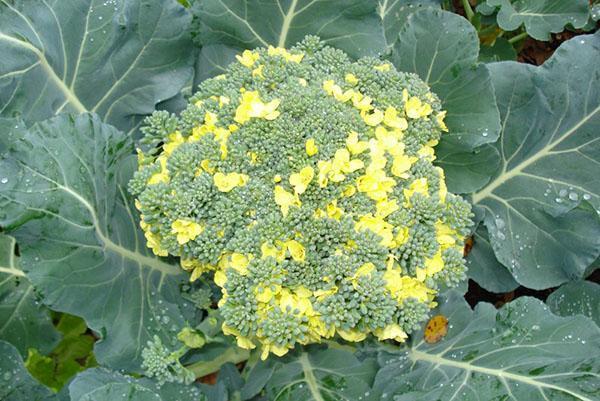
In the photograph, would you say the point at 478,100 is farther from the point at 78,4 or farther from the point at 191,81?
the point at 78,4

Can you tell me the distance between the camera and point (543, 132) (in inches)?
67.4

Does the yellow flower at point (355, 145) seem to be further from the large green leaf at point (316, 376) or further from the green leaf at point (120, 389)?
the green leaf at point (120, 389)

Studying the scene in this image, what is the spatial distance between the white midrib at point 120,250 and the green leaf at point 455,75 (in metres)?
0.73

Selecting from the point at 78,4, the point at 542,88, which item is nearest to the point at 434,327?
the point at 542,88

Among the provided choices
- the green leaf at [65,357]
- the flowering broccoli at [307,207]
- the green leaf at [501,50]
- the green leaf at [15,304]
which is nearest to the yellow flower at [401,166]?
the flowering broccoli at [307,207]

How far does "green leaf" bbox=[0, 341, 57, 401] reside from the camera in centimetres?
170

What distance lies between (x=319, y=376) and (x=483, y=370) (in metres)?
0.38

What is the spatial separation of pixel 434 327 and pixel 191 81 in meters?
0.88

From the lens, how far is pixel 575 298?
6.03ft

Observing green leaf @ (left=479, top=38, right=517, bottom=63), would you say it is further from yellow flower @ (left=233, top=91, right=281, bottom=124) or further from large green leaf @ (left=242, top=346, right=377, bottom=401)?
large green leaf @ (left=242, top=346, right=377, bottom=401)

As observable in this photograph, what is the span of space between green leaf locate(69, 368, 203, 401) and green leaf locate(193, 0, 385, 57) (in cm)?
84

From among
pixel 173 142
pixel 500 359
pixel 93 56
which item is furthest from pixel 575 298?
pixel 93 56

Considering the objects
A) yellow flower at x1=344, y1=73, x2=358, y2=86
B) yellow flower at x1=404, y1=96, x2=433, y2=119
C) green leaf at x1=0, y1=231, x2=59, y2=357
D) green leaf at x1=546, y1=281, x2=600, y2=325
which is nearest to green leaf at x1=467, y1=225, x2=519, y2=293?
green leaf at x1=546, y1=281, x2=600, y2=325

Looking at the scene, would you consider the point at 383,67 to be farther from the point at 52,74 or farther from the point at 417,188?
the point at 52,74
